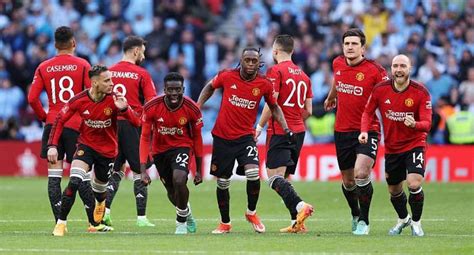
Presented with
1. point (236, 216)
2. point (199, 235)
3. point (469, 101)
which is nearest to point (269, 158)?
point (199, 235)

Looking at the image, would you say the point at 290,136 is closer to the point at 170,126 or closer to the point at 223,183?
the point at 223,183

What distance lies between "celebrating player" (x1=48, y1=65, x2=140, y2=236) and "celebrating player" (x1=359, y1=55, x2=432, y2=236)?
312 cm

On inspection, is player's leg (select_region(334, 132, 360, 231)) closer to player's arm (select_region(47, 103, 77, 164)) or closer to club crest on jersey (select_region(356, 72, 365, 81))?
club crest on jersey (select_region(356, 72, 365, 81))

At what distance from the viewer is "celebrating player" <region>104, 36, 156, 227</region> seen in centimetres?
1764

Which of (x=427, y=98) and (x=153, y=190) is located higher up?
(x=427, y=98)

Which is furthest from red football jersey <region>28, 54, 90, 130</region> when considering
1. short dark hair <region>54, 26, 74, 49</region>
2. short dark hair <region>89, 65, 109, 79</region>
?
short dark hair <region>89, 65, 109, 79</region>

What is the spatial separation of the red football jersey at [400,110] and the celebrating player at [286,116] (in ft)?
4.53

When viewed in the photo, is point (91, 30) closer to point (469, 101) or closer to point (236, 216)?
point (469, 101)

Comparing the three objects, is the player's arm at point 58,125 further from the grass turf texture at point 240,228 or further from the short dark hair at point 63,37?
the short dark hair at point 63,37

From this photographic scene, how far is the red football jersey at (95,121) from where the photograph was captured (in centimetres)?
1554

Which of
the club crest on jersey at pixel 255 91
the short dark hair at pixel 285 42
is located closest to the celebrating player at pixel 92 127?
the club crest on jersey at pixel 255 91

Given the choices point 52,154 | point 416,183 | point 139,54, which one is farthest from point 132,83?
point 416,183

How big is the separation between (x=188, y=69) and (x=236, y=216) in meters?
13.0

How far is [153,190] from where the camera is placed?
2606 centimetres
